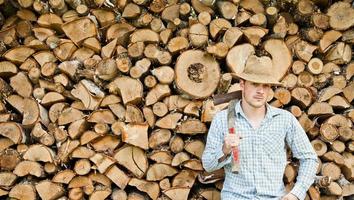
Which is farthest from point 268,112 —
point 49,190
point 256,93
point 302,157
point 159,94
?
point 49,190

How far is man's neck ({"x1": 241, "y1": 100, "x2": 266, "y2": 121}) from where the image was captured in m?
3.40

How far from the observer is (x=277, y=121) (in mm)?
3434

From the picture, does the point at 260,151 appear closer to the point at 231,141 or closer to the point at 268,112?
the point at 268,112

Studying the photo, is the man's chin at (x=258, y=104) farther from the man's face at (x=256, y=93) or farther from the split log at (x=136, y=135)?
the split log at (x=136, y=135)

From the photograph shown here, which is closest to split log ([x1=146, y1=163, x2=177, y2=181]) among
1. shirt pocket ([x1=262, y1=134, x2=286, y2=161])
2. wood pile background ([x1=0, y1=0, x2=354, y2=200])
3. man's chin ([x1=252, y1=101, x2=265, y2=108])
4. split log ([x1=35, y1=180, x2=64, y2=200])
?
wood pile background ([x1=0, y1=0, x2=354, y2=200])

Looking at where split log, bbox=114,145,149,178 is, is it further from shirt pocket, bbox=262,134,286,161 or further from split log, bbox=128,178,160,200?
shirt pocket, bbox=262,134,286,161

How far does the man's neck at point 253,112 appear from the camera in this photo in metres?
3.40

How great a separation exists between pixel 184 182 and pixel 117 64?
931mm

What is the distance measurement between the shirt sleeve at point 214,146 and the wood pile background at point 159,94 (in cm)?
28

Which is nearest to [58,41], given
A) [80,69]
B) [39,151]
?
[80,69]

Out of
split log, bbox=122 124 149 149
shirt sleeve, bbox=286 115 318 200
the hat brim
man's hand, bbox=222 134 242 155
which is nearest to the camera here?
man's hand, bbox=222 134 242 155

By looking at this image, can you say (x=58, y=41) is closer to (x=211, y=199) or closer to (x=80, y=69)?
(x=80, y=69)

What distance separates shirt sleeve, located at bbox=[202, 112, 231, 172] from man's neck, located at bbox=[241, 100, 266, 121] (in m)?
0.18

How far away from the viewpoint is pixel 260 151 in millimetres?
3398
